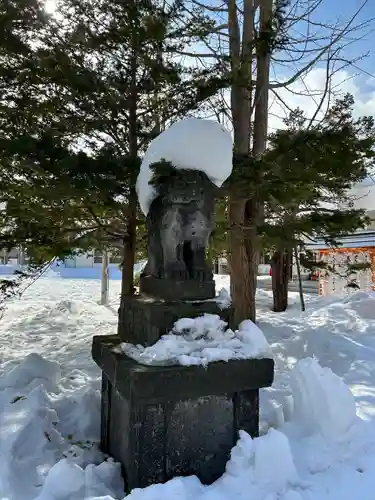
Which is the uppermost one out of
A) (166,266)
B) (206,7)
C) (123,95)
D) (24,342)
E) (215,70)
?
(206,7)

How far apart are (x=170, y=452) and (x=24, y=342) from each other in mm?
5041

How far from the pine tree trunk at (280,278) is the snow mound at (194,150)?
706 cm

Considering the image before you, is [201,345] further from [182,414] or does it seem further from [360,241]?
[360,241]

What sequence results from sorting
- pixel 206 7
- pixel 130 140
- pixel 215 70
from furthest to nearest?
pixel 206 7 < pixel 215 70 < pixel 130 140

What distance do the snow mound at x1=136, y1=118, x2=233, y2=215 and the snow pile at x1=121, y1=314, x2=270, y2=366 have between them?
1.07 metres

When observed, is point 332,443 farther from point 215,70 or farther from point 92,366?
point 215,70

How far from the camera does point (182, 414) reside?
2.50 meters

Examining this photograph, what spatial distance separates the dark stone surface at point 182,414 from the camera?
2377 mm

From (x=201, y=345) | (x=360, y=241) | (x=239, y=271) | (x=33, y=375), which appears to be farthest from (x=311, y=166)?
(x=360, y=241)

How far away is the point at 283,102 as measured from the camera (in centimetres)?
790

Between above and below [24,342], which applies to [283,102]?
above

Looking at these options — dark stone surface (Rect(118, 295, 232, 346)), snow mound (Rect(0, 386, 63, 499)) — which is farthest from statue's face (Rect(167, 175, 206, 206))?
snow mound (Rect(0, 386, 63, 499))

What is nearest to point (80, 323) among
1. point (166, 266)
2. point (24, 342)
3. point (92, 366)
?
point (24, 342)

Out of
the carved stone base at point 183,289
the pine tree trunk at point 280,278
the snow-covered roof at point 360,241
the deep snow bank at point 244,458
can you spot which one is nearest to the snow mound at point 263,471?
the deep snow bank at point 244,458
